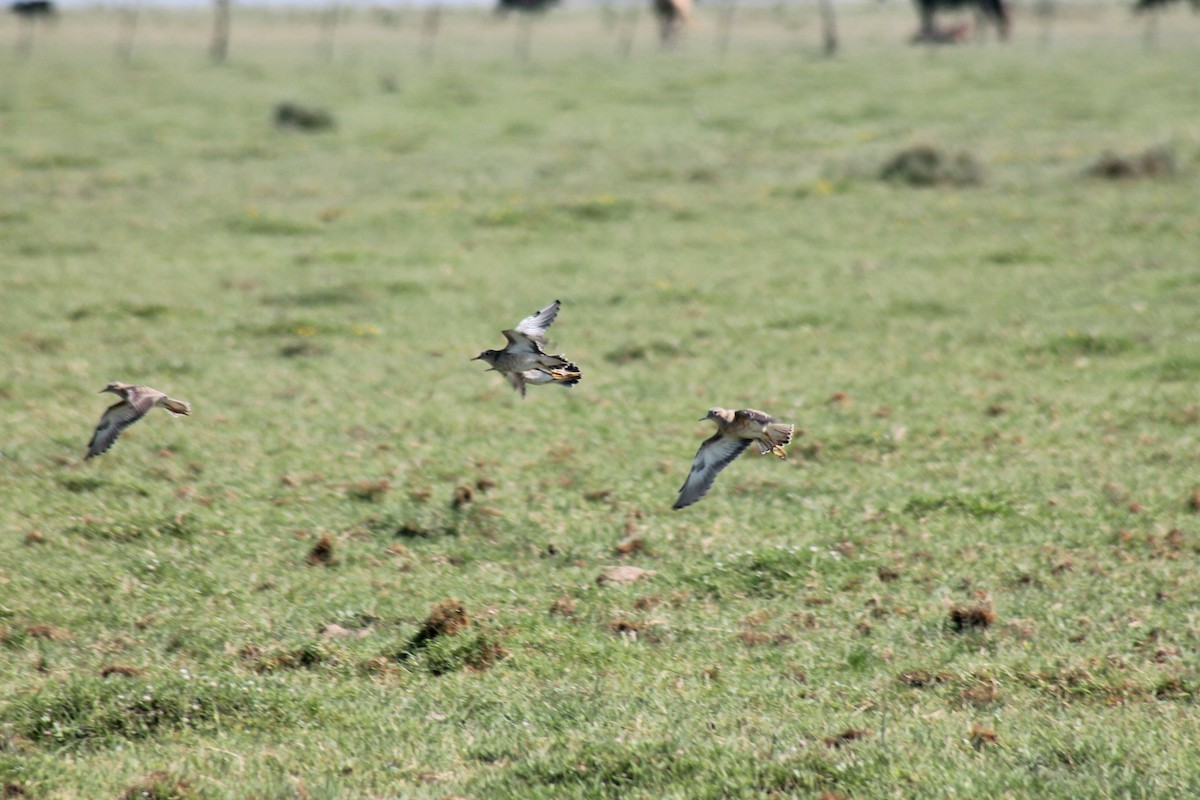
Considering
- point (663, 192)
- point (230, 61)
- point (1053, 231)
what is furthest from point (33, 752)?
point (230, 61)

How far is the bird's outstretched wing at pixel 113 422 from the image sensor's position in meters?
8.63

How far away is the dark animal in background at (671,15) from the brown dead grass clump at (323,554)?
5233 centimetres

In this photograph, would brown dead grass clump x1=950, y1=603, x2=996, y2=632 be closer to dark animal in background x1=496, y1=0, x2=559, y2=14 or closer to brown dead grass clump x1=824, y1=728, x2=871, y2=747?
A: brown dead grass clump x1=824, y1=728, x2=871, y2=747

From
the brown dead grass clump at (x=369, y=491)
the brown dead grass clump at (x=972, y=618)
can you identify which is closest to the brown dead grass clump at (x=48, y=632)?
the brown dead grass clump at (x=369, y=491)

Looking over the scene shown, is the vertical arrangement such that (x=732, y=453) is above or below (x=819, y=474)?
above

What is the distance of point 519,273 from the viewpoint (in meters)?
19.2

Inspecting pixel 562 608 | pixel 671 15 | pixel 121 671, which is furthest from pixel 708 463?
pixel 671 15

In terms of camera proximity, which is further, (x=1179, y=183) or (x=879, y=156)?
(x=879, y=156)

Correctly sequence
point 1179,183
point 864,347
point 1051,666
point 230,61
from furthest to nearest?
point 230,61
point 1179,183
point 864,347
point 1051,666

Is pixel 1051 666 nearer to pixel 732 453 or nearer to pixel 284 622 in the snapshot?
pixel 732 453

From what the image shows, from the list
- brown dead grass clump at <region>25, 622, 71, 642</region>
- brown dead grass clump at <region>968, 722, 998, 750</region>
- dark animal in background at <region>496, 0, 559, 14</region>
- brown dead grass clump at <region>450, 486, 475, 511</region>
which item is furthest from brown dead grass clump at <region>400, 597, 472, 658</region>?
dark animal in background at <region>496, 0, 559, 14</region>

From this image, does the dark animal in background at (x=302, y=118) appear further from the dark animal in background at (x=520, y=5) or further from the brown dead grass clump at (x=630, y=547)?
the dark animal in background at (x=520, y=5)

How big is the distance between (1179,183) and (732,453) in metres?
18.8

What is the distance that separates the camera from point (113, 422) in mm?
8992
